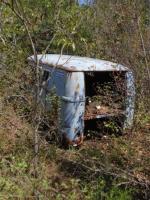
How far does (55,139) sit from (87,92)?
4.62 ft

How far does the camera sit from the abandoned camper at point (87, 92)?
6445 mm

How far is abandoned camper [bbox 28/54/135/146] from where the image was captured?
645 cm

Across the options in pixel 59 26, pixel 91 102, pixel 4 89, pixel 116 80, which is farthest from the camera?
pixel 91 102

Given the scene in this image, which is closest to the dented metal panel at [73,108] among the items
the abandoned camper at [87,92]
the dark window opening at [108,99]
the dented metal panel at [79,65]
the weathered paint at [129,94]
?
the abandoned camper at [87,92]

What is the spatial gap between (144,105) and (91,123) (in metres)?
1.15

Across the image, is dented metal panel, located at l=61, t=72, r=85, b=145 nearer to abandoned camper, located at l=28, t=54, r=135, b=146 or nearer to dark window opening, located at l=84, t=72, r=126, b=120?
abandoned camper, located at l=28, t=54, r=135, b=146

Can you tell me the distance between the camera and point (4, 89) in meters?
6.29

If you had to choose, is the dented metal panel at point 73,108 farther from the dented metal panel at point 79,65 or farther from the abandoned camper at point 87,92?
the dented metal panel at point 79,65

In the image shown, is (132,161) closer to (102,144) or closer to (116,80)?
(102,144)

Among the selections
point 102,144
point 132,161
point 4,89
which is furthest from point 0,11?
point 132,161

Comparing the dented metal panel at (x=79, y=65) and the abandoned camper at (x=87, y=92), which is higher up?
the dented metal panel at (x=79, y=65)

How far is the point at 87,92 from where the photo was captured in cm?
773

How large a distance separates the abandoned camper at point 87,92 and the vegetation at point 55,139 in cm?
19

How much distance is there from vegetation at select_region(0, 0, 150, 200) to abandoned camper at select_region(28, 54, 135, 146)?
188 millimetres
